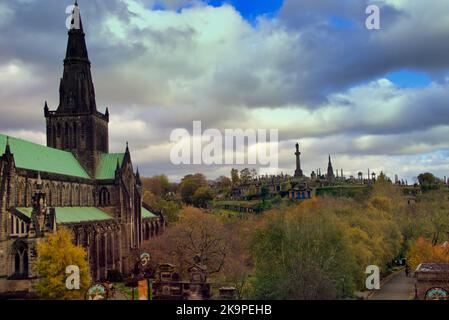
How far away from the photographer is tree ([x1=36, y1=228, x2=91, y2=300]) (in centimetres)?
4338

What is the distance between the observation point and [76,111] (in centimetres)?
7744

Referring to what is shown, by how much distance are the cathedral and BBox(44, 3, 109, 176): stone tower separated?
0.45 feet

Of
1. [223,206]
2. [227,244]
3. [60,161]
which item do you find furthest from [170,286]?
[223,206]

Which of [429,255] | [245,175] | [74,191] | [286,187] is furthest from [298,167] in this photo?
[429,255]

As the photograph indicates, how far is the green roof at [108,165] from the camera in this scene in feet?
259

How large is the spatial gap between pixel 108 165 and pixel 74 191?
410 inches

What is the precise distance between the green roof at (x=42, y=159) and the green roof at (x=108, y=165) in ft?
7.27

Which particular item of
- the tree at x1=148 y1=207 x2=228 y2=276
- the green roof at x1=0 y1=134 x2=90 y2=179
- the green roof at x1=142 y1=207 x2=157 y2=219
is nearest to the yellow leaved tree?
the tree at x1=148 y1=207 x2=228 y2=276

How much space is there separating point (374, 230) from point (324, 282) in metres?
27.7

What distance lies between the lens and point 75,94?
77250 millimetres

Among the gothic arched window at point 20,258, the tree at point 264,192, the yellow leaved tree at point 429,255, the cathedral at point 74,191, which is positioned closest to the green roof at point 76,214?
the cathedral at point 74,191

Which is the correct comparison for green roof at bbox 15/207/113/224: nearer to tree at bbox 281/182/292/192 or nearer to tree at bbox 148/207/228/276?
tree at bbox 148/207/228/276

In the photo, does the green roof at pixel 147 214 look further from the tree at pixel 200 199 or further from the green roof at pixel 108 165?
the tree at pixel 200 199
